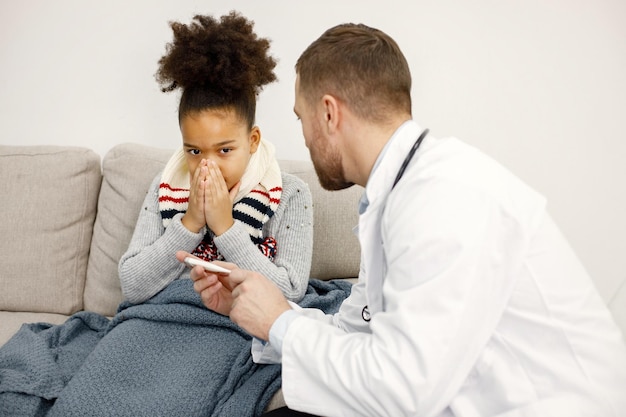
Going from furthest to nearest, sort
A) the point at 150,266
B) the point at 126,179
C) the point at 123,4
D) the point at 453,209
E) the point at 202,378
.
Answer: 1. the point at 123,4
2. the point at 126,179
3. the point at 150,266
4. the point at 202,378
5. the point at 453,209

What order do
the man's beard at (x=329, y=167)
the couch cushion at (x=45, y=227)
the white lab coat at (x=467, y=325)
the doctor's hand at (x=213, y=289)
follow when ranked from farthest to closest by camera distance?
1. the couch cushion at (x=45, y=227)
2. the doctor's hand at (x=213, y=289)
3. the man's beard at (x=329, y=167)
4. the white lab coat at (x=467, y=325)

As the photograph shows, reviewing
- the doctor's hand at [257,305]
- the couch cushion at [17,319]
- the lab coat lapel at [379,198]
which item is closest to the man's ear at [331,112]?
the lab coat lapel at [379,198]

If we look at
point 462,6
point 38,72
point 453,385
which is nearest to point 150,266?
point 453,385

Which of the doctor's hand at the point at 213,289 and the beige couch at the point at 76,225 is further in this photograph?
the beige couch at the point at 76,225

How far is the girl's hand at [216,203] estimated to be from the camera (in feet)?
5.30

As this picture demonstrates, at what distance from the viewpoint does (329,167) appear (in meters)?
1.30

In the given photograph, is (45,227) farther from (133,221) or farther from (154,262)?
(154,262)

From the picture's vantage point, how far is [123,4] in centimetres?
224

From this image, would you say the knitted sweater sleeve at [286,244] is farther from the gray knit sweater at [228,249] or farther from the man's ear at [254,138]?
the man's ear at [254,138]

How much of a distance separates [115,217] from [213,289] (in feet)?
2.46

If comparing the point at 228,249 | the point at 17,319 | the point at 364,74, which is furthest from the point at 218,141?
the point at 17,319

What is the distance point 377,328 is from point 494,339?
0.21 metres

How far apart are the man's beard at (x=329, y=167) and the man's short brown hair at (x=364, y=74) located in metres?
0.11

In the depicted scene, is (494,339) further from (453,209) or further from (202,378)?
(202,378)
